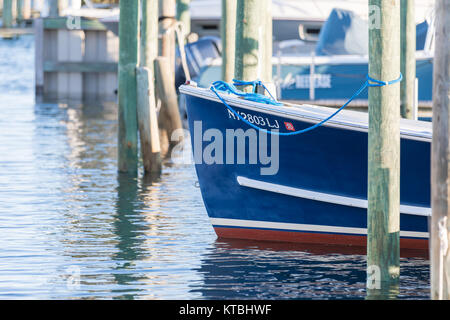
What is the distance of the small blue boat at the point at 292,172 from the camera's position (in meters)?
9.41

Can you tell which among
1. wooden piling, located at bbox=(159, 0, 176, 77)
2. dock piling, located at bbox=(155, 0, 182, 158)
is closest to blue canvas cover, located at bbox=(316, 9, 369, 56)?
wooden piling, located at bbox=(159, 0, 176, 77)

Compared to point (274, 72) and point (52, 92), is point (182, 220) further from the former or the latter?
point (52, 92)

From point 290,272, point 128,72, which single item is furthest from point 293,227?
point 128,72

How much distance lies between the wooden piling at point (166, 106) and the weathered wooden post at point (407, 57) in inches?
152

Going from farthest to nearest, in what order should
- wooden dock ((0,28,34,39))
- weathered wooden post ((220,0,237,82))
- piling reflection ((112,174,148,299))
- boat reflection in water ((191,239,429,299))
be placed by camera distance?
wooden dock ((0,28,34,39)) < weathered wooden post ((220,0,237,82)) < piling reflection ((112,174,148,299)) < boat reflection in water ((191,239,429,299))

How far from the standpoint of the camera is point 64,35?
27031mm

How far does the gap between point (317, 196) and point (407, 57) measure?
4.97 meters

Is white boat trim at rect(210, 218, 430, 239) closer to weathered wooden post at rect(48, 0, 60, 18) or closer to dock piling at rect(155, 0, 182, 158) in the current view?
dock piling at rect(155, 0, 182, 158)

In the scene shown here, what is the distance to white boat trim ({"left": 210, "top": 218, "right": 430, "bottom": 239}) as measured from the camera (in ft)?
31.9

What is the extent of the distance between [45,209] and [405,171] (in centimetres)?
459

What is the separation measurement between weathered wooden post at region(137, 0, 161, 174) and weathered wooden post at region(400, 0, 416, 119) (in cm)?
357

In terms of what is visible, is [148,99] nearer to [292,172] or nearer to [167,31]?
[292,172]
